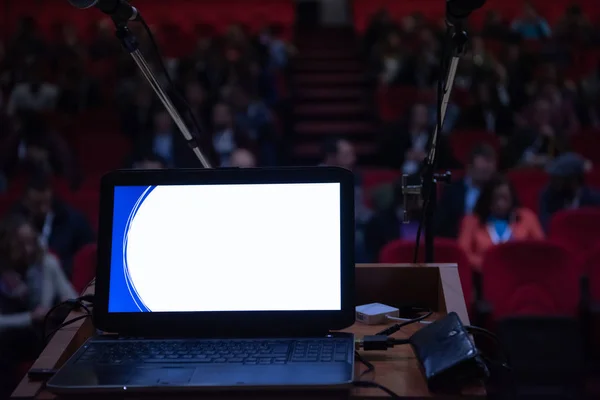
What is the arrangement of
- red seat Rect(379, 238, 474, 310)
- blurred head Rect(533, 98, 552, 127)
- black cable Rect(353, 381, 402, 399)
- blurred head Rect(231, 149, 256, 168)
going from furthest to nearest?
blurred head Rect(533, 98, 552, 127)
blurred head Rect(231, 149, 256, 168)
red seat Rect(379, 238, 474, 310)
black cable Rect(353, 381, 402, 399)

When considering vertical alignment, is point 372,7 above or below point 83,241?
above

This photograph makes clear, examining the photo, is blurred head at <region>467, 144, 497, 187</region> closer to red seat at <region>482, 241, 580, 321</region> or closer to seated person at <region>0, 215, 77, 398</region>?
red seat at <region>482, 241, 580, 321</region>

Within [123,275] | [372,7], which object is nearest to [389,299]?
[123,275]

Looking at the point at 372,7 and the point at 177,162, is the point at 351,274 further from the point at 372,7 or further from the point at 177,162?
the point at 372,7

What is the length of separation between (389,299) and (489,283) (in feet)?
5.06

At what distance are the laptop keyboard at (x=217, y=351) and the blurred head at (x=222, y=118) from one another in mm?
4067

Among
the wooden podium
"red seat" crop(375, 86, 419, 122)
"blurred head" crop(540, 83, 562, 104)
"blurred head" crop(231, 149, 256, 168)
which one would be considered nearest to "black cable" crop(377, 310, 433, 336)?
the wooden podium

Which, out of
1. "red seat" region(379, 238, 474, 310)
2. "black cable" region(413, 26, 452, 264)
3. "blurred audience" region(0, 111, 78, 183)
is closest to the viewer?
"black cable" region(413, 26, 452, 264)

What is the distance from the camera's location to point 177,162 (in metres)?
4.94

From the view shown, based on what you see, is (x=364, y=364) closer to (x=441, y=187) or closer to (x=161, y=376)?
(x=161, y=376)

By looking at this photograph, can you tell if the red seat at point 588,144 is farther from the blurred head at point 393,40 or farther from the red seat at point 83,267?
the red seat at point 83,267

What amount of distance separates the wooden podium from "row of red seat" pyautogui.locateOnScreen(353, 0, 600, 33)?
7.04 meters

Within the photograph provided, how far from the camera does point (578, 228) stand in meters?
3.38

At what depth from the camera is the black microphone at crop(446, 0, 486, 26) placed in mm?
1138
